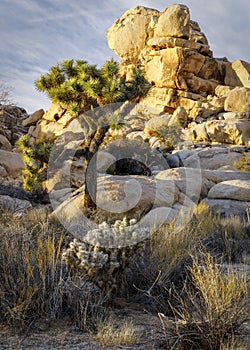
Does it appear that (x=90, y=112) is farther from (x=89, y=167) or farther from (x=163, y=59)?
(x=163, y=59)

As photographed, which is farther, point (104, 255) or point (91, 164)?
point (91, 164)

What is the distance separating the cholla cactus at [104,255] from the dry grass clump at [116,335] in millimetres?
621

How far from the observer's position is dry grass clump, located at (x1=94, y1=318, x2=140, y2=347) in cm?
282

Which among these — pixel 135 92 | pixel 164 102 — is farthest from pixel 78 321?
pixel 164 102

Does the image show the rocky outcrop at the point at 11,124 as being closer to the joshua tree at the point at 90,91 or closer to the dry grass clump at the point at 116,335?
the joshua tree at the point at 90,91

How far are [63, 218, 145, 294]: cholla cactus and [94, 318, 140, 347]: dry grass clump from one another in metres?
0.62

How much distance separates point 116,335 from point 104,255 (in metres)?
0.90

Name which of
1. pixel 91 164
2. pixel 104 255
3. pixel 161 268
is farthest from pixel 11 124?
pixel 104 255

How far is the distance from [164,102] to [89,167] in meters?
25.5

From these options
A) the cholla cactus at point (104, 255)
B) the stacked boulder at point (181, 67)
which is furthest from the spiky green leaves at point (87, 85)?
the stacked boulder at point (181, 67)

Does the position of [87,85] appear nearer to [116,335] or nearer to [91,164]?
[91,164]

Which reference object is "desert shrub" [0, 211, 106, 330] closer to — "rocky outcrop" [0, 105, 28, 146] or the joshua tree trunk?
the joshua tree trunk

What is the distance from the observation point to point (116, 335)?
2.88 m

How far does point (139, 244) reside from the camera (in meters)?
3.97
